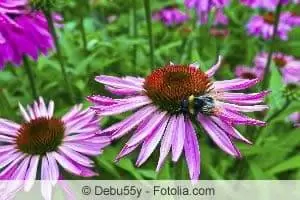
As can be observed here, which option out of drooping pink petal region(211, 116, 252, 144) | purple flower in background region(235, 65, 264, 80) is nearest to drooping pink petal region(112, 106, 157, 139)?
drooping pink petal region(211, 116, 252, 144)

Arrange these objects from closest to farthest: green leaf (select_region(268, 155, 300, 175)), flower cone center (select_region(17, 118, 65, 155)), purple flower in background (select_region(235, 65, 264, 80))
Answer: flower cone center (select_region(17, 118, 65, 155)), green leaf (select_region(268, 155, 300, 175)), purple flower in background (select_region(235, 65, 264, 80))

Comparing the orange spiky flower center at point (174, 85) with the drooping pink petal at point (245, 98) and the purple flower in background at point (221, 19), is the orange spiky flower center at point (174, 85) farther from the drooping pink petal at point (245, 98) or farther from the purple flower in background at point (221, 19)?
the purple flower in background at point (221, 19)

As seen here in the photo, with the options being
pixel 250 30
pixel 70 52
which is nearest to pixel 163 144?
pixel 70 52

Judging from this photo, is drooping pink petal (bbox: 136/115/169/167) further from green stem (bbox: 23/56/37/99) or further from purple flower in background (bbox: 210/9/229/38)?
purple flower in background (bbox: 210/9/229/38)

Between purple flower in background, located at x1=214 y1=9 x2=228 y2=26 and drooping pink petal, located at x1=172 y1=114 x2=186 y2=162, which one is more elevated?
drooping pink petal, located at x1=172 y1=114 x2=186 y2=162

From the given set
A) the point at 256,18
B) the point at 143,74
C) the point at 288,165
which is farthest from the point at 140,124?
the point at 256,18

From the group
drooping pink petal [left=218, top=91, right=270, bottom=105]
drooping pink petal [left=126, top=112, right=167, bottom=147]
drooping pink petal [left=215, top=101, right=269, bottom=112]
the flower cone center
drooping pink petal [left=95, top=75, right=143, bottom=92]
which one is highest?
drooping pink petal [left=95, top=75, right=143, bottom=92]
